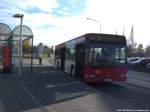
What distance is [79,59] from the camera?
24750mm

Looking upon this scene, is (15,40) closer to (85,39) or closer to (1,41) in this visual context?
(1,41)

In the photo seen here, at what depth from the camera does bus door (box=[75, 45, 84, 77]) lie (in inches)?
938

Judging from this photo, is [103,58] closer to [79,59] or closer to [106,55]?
[106,55]

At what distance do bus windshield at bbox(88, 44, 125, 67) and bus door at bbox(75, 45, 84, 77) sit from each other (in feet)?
4.95

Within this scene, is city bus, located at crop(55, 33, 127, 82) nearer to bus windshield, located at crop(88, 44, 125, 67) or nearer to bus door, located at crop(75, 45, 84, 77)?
bus windshield, located at crop(88, 44, 125, 67)

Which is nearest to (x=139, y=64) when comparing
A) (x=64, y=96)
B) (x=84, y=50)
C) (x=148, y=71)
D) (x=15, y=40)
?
(x=148, y=71)

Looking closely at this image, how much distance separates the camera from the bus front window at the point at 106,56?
22.0 meters

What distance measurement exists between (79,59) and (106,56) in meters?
3.02

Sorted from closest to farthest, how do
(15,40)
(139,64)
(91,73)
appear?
(91,73) → (15,40) → (139,64)

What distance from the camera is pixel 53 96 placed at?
16328mm

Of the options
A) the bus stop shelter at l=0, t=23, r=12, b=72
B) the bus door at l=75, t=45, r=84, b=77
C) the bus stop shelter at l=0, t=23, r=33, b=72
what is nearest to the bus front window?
the bus door at l=75, t=45, r=84, b=77

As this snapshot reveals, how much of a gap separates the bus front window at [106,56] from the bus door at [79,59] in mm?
1516

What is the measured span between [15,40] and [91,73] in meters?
13.2

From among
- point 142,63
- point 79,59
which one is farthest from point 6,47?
point 142,63
